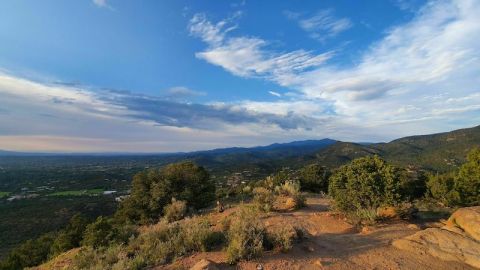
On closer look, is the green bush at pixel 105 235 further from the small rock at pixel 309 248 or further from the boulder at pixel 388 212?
the boulder at pixel 388 212

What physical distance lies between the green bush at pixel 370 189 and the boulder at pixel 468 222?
223cm

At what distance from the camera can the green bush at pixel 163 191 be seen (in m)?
21.7

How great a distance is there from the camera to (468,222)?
33.3ft

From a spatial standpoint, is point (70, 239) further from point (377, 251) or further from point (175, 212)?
point (377, 251)

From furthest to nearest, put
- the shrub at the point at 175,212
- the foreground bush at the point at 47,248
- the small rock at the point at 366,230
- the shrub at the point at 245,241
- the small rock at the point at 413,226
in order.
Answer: the foreground bush at the point at 47,248 < the shrub at the point at 175,212 < the small rock at the point at 413,226 < the small rock at the point at 366,230 < the shrub at the point at 245,241

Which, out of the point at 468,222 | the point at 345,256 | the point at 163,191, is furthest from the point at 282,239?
the point at 163,191

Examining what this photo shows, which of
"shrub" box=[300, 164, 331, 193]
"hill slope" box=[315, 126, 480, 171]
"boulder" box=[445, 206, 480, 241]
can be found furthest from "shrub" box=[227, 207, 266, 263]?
"hill slope" box=[315, 126, 480, 171]

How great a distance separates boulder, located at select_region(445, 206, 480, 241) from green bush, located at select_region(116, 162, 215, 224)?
51.3 feet

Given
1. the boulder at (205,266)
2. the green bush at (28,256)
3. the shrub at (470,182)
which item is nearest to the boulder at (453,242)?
the boulder at (205,266)

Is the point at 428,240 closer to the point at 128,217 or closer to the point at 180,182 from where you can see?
the point at 180,182

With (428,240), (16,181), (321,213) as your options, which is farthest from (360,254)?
(16,181)

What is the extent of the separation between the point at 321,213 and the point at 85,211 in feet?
210

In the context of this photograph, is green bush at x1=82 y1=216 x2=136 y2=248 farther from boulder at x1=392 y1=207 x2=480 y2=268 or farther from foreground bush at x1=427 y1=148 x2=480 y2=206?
foreground bush at x1=427 y1=148 x2=480 y2=206

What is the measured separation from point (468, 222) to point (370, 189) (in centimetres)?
371
